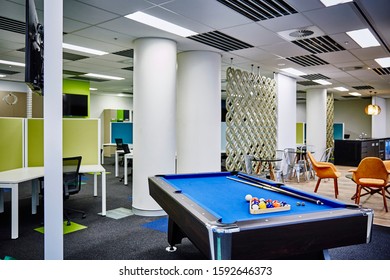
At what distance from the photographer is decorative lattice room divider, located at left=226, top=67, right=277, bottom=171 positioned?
18.2 ft

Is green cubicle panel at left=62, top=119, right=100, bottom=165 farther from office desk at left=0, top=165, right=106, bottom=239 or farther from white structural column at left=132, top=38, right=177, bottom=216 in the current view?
white structural column at left=132, top=38, right=177, bottom=216

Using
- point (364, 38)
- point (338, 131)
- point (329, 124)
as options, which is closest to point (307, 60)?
point (364, 38)

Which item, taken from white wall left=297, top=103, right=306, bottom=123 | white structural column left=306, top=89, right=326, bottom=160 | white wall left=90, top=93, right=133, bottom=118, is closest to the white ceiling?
white structural column left=306, top=89, right=326, bottom=160

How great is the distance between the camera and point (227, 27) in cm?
359

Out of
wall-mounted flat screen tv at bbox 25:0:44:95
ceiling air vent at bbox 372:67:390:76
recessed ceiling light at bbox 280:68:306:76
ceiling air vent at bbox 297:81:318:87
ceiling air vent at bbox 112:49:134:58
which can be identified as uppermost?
ceiling air vent at bbox 297:81:318:87

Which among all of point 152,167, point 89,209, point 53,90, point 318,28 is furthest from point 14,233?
point 318,28

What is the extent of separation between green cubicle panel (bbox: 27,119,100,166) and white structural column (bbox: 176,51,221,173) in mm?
1231

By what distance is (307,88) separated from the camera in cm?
880

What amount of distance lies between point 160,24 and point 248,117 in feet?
9.67

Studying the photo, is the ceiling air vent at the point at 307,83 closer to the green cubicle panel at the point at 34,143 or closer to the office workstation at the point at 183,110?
the office workstation at the point at 183,110

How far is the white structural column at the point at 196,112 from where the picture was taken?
14.8 ft

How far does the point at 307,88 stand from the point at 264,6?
6363mm

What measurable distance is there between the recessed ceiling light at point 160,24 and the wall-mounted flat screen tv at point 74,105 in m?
4.71

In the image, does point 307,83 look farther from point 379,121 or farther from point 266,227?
point 266,227
